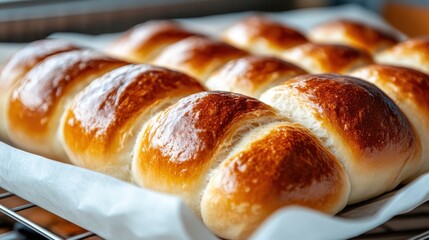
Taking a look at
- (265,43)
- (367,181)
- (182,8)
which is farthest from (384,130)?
(182,8)

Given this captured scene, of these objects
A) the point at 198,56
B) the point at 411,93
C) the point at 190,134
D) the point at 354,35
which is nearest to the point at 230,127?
the point at 190,134

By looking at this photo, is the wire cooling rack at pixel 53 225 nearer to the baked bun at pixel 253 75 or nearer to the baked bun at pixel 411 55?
the baked bun at pixel 253 75

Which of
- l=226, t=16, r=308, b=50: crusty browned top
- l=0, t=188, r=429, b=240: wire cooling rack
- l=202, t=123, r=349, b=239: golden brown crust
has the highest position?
l=226, t=16, r=308, b=50: crusty browned top

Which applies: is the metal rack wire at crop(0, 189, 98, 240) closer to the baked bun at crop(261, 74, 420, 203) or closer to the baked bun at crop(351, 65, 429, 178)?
the baked bun at crop(261, 74, 420, 203)

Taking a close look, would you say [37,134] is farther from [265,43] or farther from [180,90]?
[265,43]

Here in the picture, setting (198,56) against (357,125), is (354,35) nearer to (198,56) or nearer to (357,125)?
(198,56)

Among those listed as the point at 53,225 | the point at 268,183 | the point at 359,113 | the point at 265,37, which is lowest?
the point at 53,225

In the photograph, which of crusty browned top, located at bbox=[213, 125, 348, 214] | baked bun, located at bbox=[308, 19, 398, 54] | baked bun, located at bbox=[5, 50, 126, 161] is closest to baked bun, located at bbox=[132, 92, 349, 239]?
crusty browned top, located at bbox=[213, 125, 348, 214]
